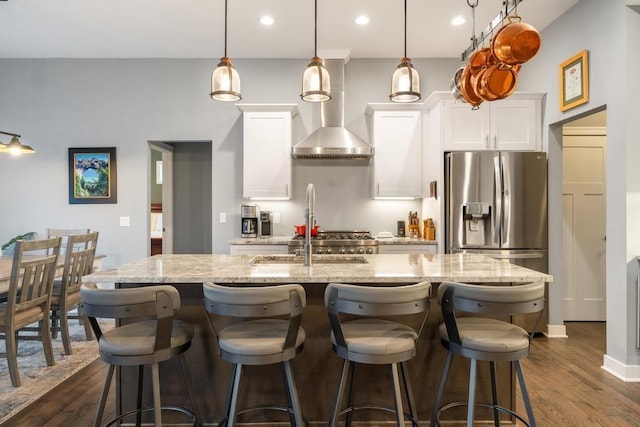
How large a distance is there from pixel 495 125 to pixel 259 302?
3.39m

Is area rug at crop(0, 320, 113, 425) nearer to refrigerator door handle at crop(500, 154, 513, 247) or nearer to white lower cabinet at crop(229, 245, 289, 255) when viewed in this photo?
white lower cabinet at crop(229, 245, 289, 255)

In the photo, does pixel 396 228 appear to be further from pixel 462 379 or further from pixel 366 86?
pixel 462 379

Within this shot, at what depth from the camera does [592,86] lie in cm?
336

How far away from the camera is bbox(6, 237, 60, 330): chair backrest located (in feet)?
8.95

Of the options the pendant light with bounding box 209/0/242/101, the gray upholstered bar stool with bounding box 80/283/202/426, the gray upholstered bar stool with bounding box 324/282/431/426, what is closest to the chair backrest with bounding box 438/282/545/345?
the gray upholstered bar stool with bounding box 324/282/431/426

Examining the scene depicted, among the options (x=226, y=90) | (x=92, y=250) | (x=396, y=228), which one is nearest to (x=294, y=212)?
(x=396, y=228)

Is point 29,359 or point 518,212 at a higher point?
point 518,212

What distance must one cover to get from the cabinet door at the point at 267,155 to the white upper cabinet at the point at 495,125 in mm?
1714

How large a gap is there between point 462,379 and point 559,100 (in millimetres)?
2959

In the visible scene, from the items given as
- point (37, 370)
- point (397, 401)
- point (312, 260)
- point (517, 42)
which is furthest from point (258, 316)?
point (37, 370)

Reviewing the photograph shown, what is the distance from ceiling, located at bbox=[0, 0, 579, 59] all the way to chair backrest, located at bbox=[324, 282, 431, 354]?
2835mm

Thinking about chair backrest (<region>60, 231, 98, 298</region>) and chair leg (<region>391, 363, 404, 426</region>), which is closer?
chair leg (<region>391, 363, 404, 426</region>)

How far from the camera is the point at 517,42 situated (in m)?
1.91

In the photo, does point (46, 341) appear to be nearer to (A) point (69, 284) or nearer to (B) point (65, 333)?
(B) point (65, 333)
